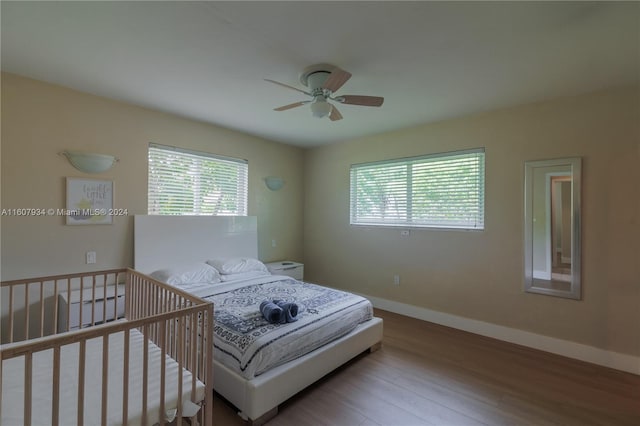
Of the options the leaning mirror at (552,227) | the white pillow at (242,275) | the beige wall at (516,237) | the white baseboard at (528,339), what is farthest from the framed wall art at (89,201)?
the leaning mirror at (552,227)

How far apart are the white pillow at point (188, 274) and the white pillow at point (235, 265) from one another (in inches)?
5.0

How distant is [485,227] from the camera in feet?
11.3

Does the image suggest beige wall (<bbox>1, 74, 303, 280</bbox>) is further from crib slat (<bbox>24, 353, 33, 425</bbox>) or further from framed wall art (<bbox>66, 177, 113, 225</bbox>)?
crib slat (<bbox>24, 353, 33, 425</bbox>)

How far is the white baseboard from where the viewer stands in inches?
106

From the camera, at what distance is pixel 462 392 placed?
2.34 m

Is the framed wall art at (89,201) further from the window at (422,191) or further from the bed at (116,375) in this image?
the window at (422,191)

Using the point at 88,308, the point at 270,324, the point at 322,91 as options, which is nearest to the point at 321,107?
the point at 322,91

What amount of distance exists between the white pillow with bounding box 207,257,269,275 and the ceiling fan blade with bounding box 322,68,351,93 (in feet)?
8.22

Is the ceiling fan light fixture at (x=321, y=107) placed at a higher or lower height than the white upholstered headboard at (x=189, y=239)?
higher

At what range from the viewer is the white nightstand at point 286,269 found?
443 centimetres

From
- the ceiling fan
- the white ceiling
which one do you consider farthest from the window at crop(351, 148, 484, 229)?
the ceiling fan

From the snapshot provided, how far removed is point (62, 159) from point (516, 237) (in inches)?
188

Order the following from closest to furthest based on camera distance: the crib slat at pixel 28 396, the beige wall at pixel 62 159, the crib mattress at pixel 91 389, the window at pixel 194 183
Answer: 1. the crib slat at pixel 28 396
2. the crib mattress at pixel 91 389
3. the beige wall at pixel 62 159
4. the window at pixel 194 183

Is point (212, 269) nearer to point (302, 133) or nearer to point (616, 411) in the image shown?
point (302, 133)
